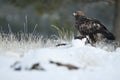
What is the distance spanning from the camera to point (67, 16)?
16.0m

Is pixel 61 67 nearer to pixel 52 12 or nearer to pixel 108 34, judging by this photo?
pixel 108 34

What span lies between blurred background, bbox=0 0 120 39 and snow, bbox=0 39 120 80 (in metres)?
3.65

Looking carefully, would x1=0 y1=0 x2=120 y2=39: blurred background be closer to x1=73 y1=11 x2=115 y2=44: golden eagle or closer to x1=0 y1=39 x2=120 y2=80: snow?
x1=73 y1=11 x2=115 y2=44: golden eagle

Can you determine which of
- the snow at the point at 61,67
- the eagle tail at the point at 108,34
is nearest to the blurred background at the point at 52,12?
the eagle tail at the point at 108,34

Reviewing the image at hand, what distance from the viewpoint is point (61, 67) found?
6137 mm

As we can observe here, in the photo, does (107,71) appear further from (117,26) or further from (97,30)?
(117,26)

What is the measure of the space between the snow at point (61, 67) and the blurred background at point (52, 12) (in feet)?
12.0

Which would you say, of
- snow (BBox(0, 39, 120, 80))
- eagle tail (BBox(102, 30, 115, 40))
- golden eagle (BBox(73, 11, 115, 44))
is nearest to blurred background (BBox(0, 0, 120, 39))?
golden eagle (BBox(73, 11, 115, 44))

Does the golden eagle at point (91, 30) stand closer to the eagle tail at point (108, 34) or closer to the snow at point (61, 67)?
the eagle tail at point (108, 34)

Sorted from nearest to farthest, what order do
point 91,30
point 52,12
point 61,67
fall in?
1. point 61,67
2. point 91,30
3. point 52,12

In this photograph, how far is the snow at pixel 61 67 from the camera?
5.91m

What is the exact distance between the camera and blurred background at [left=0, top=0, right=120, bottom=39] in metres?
13.5

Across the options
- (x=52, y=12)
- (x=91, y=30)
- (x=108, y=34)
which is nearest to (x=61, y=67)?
(x=91, y=30)

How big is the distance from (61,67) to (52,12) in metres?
8.11
